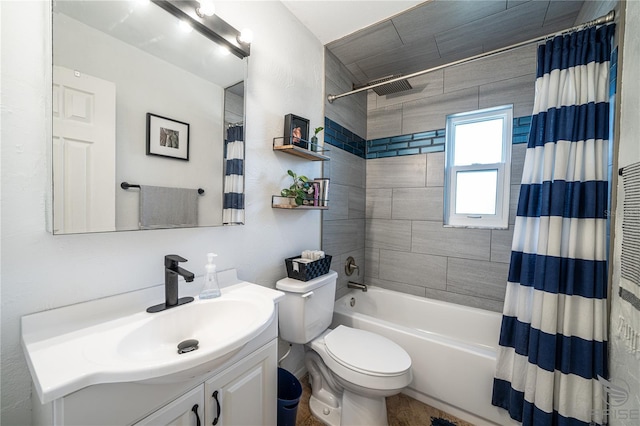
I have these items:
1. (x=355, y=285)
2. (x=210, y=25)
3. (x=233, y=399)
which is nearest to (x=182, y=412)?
(x=233, y=399)

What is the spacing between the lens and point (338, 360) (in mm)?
1301

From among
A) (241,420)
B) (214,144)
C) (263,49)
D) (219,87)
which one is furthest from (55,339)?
(263,49)

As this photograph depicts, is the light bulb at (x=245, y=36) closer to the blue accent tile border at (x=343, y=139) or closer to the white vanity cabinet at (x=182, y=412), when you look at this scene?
the blue accent tile border at (x=343, y=139)

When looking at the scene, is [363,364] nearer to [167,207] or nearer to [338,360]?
[338,360]

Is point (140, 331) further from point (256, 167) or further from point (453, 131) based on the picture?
point (453, 131)

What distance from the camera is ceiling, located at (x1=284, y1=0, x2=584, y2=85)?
1.53 metres

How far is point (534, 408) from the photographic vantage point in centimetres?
122

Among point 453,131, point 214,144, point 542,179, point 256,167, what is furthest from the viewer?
point 453,131

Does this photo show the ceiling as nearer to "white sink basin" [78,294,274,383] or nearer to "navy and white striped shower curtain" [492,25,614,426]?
"navy and white striped shower curtain" [492,25,614,426]

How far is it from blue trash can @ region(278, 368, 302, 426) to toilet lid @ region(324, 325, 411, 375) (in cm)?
26

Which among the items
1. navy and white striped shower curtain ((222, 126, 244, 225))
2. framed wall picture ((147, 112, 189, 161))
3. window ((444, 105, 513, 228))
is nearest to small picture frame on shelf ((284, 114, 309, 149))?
navy and white striped shower curtain ((222, 126, 244, 225))

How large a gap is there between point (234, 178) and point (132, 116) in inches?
18.6

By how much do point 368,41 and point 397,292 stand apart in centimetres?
213

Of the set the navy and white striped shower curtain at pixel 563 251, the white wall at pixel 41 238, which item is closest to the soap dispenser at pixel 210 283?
the white wall at pixel 41 238
